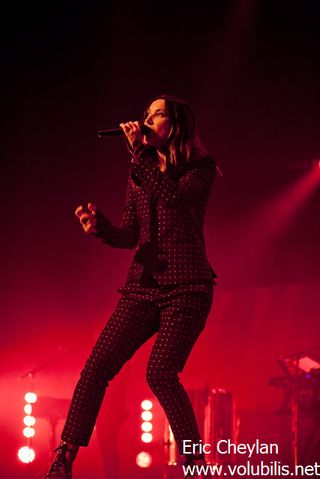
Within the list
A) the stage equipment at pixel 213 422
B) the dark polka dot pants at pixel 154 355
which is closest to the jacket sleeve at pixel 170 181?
the dark polka dot pants at pixel 154 355

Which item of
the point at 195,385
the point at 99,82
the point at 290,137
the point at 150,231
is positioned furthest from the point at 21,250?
the point at 150,231

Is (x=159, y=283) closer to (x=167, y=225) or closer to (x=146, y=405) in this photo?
(x=167, y=225)

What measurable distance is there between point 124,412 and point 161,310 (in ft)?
16.0

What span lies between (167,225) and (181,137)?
44cm

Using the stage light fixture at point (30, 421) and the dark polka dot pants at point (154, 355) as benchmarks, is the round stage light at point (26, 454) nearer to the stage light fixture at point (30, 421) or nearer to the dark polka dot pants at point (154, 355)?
the stage light fixture at point (30, 421)

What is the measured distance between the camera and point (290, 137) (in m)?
7.61

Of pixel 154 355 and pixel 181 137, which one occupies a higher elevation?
pixel 181 137

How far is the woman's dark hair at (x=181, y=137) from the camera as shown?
289 cm

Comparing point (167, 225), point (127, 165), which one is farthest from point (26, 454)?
point (167, 225)

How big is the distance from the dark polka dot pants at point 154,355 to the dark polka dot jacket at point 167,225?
0.30ft

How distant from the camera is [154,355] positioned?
259 cm

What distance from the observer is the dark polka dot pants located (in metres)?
2.52

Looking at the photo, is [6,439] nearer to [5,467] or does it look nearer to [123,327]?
[5,467]

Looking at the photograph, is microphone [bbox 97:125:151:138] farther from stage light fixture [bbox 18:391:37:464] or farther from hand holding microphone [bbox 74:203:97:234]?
stage light fixture [bbox 18:391:37:464]
